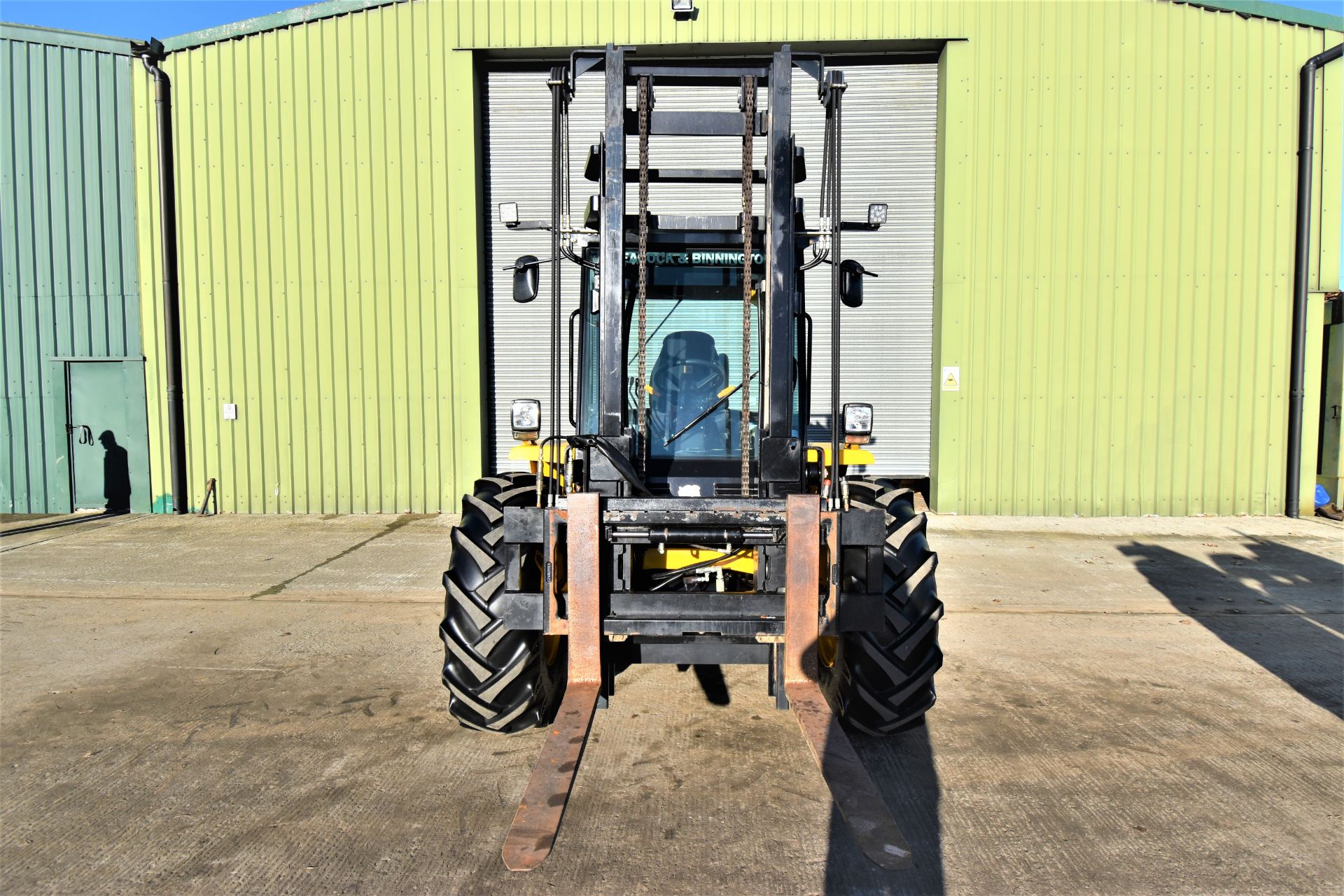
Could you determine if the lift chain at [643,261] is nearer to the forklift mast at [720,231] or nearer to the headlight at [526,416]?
the forklift mast at [720,231]

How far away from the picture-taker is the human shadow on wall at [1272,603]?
5.56 metres

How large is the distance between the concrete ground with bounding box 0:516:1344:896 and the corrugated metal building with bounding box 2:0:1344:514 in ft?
15.7

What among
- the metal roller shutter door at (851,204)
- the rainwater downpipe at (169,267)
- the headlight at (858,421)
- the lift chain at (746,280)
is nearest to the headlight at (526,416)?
the lift chain at (746,280)

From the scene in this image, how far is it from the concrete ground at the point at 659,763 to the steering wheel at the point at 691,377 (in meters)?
1.90

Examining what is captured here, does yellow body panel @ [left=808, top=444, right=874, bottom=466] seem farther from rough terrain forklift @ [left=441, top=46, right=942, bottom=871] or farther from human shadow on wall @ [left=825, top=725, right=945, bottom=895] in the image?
human shadow on wall @ [left=825, top=725, right=945, bottom=895]

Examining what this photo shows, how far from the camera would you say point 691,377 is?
15.2 ft

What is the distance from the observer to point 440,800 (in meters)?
3.65

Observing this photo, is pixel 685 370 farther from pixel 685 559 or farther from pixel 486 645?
pixel 486 645

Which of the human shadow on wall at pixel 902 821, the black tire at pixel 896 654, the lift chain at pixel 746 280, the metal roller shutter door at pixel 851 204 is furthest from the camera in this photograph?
the metal roller shutter door at pixel 851 204

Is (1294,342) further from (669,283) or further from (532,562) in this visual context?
(532,562)

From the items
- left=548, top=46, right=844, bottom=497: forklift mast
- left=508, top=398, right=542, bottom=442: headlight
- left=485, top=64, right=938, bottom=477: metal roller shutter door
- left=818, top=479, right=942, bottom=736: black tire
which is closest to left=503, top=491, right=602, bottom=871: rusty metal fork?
left=548, top=46, right=844, bottom=497: forklift mast

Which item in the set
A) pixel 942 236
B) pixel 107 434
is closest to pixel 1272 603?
pixel 942 236

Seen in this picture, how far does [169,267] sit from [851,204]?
1023 centimetres

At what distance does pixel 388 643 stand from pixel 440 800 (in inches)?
104
